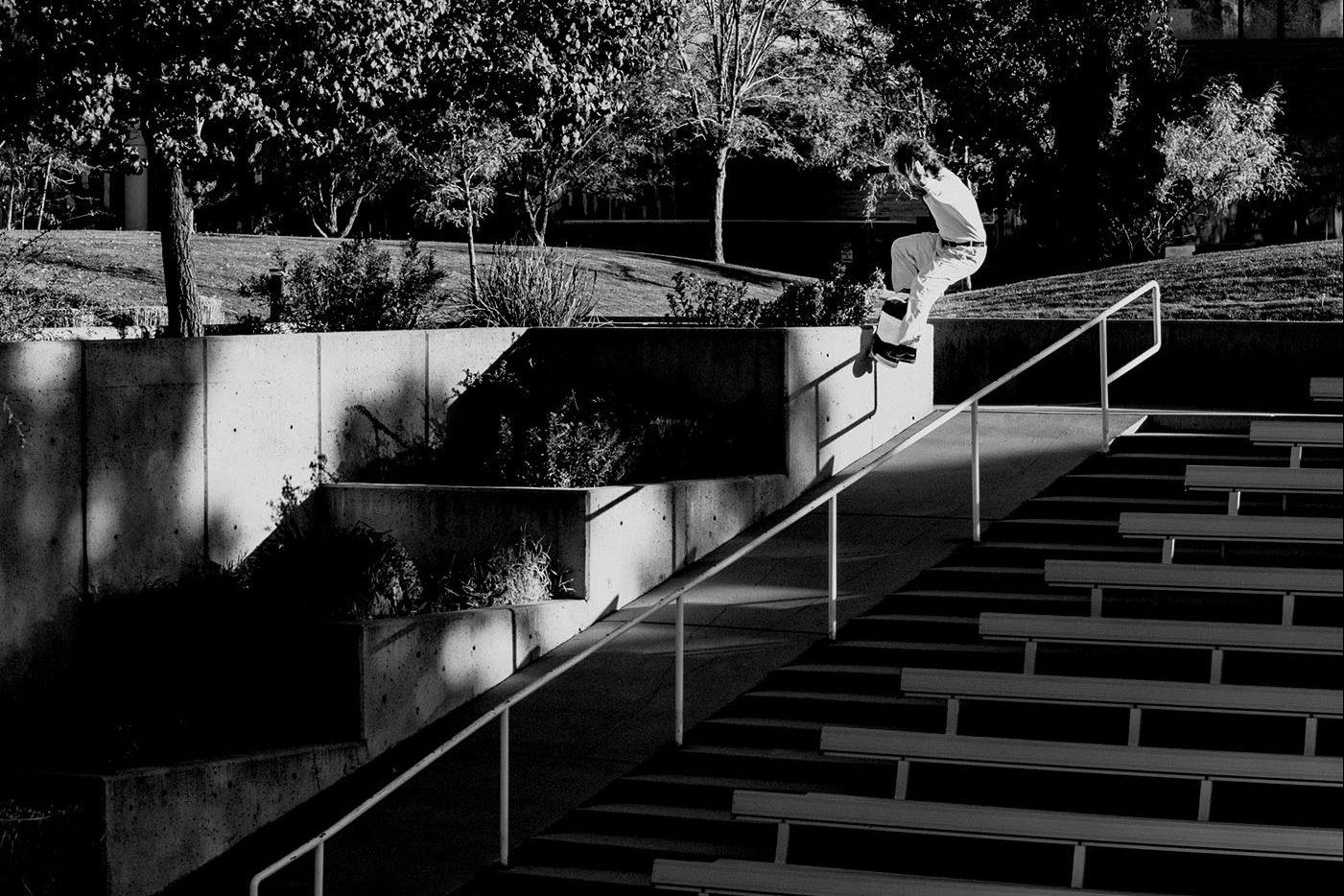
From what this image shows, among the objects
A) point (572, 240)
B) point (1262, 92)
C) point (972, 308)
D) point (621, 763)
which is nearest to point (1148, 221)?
point (972, 308)

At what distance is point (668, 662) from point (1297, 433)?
3843 millimetres

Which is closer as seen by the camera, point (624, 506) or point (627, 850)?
point (627, 850)

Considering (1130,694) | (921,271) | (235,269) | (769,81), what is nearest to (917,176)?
(921,271)

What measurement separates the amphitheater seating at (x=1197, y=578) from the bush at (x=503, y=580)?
3530 millimetres

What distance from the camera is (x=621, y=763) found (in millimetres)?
9742

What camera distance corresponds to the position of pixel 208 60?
14375mm

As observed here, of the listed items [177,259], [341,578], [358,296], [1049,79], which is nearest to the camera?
[341,578]

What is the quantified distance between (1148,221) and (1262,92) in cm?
1328

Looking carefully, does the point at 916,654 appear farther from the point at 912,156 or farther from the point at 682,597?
the point at 912,156

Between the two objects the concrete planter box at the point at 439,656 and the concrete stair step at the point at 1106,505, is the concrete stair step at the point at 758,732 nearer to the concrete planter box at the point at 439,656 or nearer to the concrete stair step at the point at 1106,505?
the concrete planter box at the point at 439,656

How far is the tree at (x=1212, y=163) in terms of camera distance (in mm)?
27688

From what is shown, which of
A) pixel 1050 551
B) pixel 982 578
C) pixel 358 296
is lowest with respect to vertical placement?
pixel 982 578

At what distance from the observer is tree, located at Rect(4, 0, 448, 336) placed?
1420cm

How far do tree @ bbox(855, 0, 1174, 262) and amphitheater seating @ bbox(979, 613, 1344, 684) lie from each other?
61.6ft
